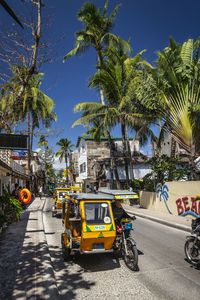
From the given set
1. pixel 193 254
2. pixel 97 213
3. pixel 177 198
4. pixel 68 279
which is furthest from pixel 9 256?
pixel 177 198

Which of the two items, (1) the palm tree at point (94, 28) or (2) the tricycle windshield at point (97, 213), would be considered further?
(1) the palm tree at point (94, 28)

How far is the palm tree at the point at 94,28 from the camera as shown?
24734 mm

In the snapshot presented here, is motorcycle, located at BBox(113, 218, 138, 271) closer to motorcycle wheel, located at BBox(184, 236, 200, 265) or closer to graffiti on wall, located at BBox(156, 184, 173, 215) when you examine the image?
motorcycle wheel, located at BBox(184, 236, 200, 265)

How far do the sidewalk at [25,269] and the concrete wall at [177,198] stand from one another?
27.3 feet

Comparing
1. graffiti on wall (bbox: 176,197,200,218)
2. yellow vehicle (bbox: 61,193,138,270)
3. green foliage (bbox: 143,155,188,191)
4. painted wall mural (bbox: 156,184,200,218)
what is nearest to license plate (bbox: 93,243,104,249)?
yellow vehicle (bbox: 61,193,138,270)

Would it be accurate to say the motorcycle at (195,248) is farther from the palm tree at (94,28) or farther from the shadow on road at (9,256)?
the palm tree at (94,28)

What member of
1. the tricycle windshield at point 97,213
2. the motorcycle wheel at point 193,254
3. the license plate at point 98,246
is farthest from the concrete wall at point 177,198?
the license plate at point 98,246

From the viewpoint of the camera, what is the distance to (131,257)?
566 cm

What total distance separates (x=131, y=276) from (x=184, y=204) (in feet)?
29.6

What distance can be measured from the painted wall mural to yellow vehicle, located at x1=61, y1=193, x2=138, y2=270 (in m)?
6.35

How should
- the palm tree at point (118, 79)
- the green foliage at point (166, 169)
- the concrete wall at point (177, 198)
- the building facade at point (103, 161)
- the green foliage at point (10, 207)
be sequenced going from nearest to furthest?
the green foliage at point (10, 207), the concrete wall at point (177, 198), the green foliage at point (166, 169), the palm tree at point (118, 79), the building facade at point (103, 161)

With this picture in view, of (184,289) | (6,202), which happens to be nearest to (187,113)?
(184,289)

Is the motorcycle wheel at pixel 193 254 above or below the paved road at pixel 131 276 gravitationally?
above

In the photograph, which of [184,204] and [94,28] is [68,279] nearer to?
[184,204]
